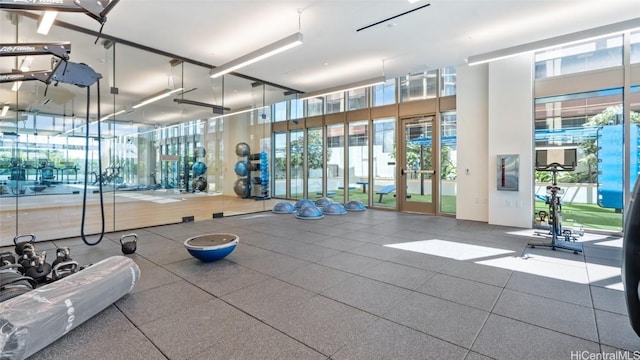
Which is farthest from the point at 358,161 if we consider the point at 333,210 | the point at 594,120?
the point at 594,120

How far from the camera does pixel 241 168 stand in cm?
869

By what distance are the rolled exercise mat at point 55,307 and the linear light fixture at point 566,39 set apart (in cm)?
628

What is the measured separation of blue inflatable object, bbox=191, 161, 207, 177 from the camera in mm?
7297

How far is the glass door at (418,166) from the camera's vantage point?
7.53 m

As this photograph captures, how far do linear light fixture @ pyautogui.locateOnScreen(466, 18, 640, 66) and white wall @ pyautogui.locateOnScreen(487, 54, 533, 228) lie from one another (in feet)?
2.80

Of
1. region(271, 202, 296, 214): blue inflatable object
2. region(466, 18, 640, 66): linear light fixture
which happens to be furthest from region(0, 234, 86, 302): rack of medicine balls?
region(466, 18, 640, 66): linear light fixture

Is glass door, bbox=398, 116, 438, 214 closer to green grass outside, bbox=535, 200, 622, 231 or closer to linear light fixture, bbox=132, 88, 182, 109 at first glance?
green grass outside, bbox=535, 200, 622, 231

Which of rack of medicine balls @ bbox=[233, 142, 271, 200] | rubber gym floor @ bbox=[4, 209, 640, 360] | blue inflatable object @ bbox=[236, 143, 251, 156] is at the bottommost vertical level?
rubber gym floor @ bbox=[4, 209, 640, 360]

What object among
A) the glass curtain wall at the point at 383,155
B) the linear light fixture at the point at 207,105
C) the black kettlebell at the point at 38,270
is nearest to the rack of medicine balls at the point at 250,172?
the linear light fixture at the point at 207,105

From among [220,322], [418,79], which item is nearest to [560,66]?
[418,79]

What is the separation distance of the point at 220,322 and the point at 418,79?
719 cm

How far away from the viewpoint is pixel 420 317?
2.46 metres

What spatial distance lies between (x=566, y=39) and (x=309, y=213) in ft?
18.2

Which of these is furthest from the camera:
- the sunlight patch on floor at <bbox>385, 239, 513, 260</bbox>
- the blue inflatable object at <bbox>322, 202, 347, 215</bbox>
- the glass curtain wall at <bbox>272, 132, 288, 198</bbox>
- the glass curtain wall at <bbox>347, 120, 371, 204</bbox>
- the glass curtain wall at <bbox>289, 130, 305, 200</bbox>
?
the glass curtain wall at <bbox>272, 132, 288, 198</bbox>
